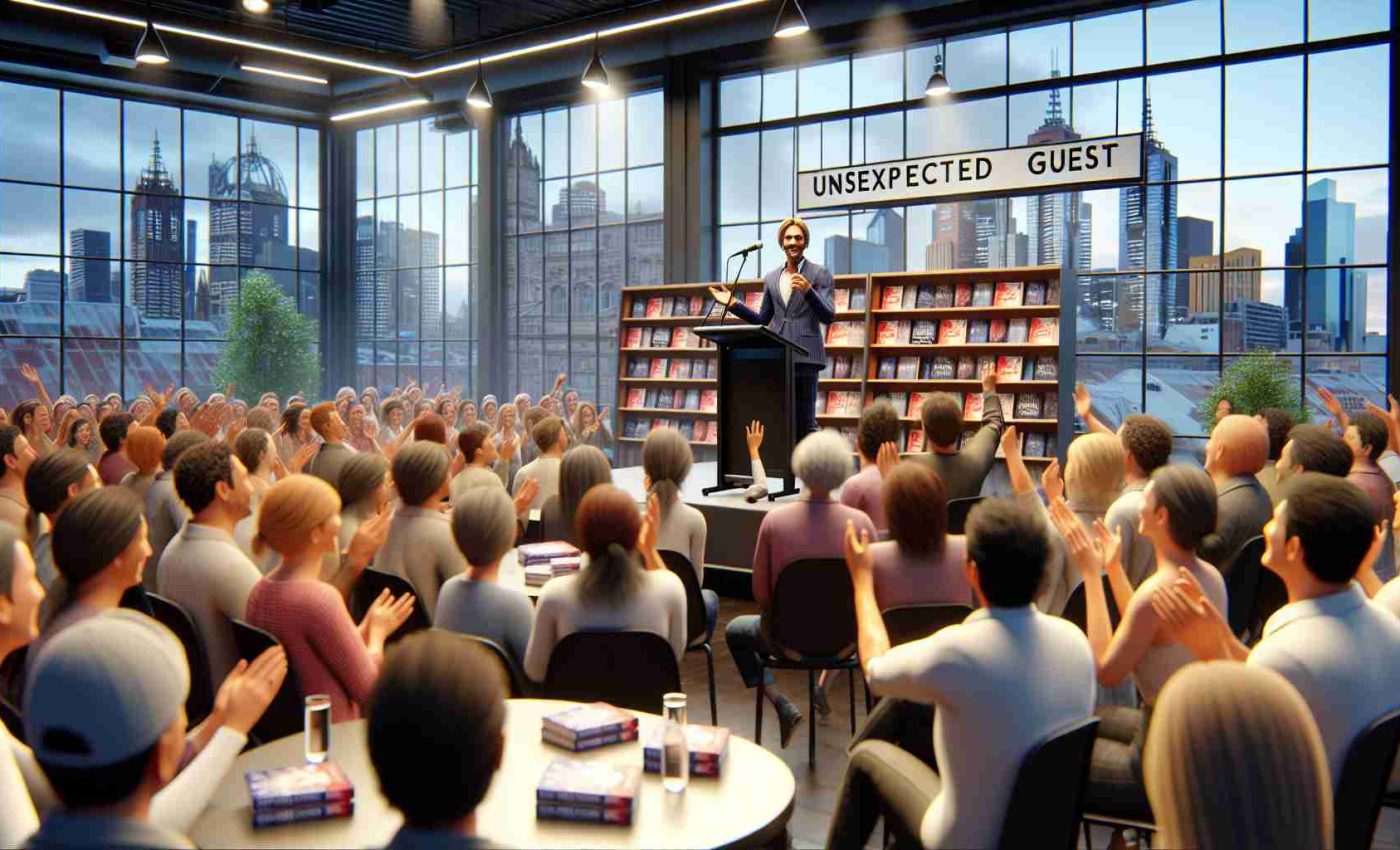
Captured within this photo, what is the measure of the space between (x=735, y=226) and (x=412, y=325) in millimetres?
6807

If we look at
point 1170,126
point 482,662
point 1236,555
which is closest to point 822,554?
point 1236,555

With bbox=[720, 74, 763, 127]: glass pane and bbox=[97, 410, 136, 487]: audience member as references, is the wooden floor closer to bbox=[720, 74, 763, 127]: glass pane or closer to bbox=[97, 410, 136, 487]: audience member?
bbox=[97, 410, 136, 487]: audience member

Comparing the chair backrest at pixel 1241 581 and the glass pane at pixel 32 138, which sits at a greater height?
the glass pane at pixel 32 138

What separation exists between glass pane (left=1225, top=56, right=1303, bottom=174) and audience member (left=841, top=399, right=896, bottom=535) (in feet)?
23.9

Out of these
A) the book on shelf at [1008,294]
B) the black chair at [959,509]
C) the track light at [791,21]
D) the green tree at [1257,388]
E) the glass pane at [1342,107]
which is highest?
the track light at [791,21]

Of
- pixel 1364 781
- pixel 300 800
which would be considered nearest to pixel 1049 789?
pixel 1364 781

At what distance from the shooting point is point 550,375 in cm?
1645

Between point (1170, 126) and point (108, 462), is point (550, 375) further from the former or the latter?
point (108, 462)

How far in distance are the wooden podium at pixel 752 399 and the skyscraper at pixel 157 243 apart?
13.1 metres

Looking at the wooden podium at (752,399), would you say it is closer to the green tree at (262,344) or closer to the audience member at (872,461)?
the audience member at (872,461)

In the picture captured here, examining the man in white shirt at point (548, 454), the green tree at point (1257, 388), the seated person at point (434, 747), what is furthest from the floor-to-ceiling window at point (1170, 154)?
the seated person at point (434, 747)

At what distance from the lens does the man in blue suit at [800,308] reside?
6.90 m

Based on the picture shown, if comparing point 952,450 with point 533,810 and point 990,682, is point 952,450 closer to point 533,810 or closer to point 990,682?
point 990,682

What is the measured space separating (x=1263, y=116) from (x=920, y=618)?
42.7 ft
